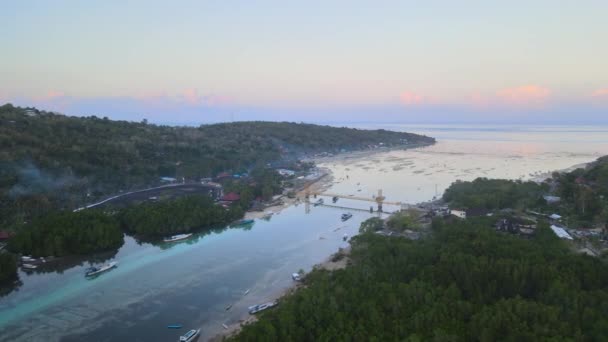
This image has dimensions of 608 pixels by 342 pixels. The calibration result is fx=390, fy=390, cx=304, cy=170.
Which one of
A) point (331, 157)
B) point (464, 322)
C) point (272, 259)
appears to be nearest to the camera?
point (464, 322)

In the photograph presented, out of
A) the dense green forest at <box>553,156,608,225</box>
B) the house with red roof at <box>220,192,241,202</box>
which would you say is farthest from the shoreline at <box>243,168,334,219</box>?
the dense green forest at <box>553,156,608,225</box>

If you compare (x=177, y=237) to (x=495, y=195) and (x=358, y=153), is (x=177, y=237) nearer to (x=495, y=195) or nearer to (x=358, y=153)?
(x=495, y=195)

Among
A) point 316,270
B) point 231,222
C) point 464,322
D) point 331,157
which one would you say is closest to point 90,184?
point 231,222

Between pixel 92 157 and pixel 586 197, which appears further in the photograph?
pixel 92 157

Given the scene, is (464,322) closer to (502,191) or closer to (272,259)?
(272,259)

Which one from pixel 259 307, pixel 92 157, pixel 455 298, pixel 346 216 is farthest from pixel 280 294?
pixel 92 157

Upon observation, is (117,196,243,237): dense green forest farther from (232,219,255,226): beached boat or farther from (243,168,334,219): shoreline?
(243,168,334,219): shoreline

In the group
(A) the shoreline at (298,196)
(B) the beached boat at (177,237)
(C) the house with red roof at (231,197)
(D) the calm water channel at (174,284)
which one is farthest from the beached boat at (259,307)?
(C) the house with red roof at (231,197)
